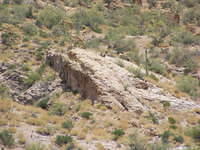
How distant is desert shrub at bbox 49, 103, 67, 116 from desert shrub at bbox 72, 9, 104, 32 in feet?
57.6

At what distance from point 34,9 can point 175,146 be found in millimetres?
25719

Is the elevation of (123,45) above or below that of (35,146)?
below

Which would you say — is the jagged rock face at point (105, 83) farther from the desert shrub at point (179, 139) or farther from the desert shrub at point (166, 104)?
the desert shrub at point (179, 139)

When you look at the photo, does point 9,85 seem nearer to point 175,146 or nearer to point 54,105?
point 54,105

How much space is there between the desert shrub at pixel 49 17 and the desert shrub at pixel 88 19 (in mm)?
1730

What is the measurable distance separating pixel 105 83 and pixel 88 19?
64.4ft

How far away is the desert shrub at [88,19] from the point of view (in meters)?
33.8

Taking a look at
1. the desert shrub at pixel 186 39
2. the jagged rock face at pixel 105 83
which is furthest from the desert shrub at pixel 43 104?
the desert shrub at pixel 186 39

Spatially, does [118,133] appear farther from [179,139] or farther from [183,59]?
[183,59]

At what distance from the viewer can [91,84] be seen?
1697cm

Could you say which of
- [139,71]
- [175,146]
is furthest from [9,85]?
[175,146]

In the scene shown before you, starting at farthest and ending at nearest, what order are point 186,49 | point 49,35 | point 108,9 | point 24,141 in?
point 108,9 < point 186,49 < point 49,35 < point 24,141

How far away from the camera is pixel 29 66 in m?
21.1

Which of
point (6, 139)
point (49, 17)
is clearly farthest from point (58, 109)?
point (49, 17)
